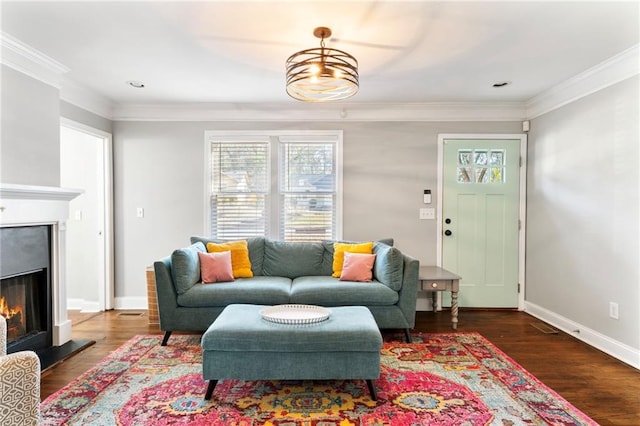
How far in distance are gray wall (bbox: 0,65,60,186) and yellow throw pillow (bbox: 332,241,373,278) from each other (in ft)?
8.71

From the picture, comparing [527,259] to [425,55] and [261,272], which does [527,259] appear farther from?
[261,272]

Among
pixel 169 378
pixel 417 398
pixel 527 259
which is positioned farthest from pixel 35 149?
pixel 527 259

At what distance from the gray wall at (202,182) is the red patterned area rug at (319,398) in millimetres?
1651

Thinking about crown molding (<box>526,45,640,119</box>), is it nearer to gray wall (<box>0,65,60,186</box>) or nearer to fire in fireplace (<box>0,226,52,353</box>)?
gray wall (<box>0,65,60,186</box>)

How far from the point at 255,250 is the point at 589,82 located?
353cm

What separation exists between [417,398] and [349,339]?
1.96 ft

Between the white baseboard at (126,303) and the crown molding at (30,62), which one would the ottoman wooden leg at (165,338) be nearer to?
the white baseboard at (126,303)

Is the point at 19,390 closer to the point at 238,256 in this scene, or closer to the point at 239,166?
the point at 238,256

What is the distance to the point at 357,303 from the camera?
3201mm

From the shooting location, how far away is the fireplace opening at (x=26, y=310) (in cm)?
270

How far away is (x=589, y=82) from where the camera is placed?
10.6ft

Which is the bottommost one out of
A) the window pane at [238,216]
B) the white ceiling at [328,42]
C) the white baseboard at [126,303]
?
the white baseboard at [126,303]

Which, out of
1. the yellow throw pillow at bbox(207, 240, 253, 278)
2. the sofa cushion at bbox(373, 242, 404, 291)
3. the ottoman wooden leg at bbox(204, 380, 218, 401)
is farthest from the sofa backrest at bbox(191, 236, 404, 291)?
the ottoman wooden leg at bbox(204, 380, 218, 401)

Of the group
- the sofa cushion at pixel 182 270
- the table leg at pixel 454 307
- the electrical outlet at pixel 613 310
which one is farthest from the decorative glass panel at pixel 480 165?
the sofa cushion at pixel 182 270
